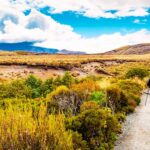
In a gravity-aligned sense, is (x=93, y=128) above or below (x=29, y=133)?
below

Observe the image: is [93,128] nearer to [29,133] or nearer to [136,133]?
[136,133]

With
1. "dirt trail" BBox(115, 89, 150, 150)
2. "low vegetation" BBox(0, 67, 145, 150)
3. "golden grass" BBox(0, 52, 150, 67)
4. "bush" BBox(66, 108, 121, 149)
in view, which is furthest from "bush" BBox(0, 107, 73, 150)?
"golden grass" BBox(0, 52, 150, 67)

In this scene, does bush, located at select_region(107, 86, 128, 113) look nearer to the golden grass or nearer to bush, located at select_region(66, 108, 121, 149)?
bush, located at select_region(66, 108, 121, 149)

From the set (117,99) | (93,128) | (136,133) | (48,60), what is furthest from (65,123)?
(48,60)

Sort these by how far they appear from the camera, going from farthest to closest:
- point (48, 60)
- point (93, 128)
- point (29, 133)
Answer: point (48, 60)
point (93, 128)
point (29, 133)

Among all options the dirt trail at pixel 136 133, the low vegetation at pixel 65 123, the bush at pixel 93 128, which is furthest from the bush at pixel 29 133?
the dirt trail at pixel 136 133

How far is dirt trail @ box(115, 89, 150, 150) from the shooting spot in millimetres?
12734

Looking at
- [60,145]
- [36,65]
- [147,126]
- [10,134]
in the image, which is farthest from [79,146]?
[36,65]

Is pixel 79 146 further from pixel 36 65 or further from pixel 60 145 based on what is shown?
pixel 36 65

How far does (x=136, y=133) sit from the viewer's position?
568 inches

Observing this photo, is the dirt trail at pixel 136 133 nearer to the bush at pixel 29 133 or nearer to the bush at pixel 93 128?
the bush at pixel 93 128

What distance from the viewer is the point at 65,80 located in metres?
33.5

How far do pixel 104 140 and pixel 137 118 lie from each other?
546 centimetres

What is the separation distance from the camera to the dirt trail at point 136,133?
12.7m
